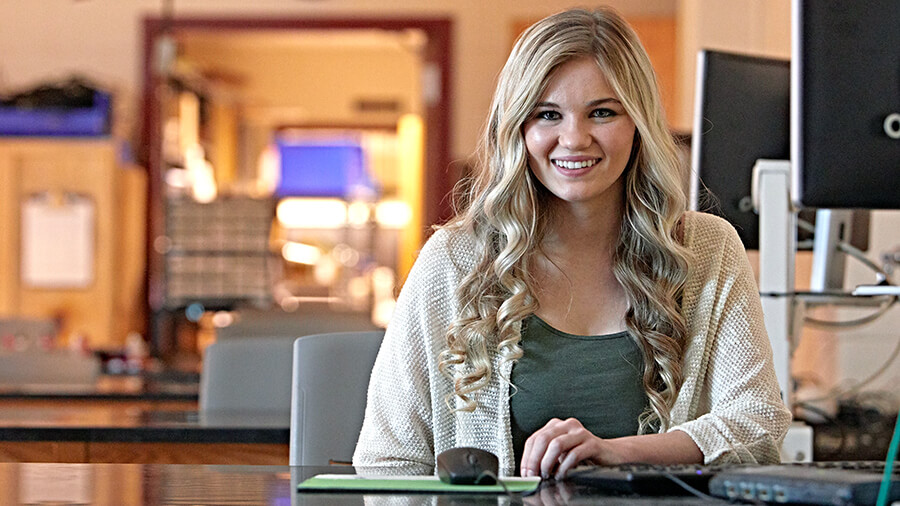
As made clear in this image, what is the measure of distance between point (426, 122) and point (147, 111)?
173 centimetres

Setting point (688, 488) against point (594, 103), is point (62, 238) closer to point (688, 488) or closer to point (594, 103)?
point (594, 103)

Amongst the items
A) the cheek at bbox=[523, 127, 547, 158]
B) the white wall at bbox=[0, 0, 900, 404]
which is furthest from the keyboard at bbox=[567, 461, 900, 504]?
the white wall at bbox=[0, 0, 900, 404]

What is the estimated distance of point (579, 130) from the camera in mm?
1650

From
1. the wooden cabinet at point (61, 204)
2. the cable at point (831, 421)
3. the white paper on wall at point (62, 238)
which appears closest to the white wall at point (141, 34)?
the wooden cabinet at point (61, 204)

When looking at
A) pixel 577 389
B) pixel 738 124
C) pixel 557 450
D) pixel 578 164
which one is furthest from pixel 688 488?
pixel 738 124

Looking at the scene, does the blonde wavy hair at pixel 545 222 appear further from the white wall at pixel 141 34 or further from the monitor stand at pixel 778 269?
the white wall at pixel 141 34

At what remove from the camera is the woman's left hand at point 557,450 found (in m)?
1.35

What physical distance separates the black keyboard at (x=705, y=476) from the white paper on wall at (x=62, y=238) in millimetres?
6054

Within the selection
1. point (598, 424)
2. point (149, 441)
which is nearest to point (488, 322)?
point (598, 424)

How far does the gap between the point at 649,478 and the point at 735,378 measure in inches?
19.1

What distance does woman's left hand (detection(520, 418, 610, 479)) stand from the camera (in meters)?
1.35

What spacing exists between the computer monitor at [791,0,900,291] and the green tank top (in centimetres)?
47

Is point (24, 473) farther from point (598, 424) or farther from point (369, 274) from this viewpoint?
point (369, 274)

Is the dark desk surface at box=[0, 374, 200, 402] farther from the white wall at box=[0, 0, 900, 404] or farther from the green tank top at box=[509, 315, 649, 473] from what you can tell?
the white wall at box=[0, 0, 900, 404]
